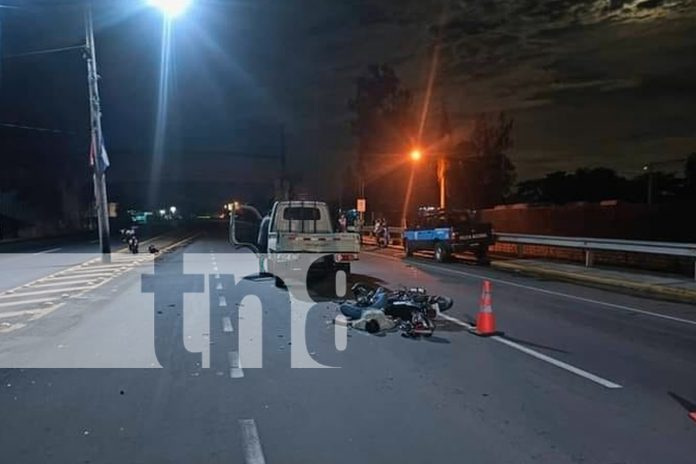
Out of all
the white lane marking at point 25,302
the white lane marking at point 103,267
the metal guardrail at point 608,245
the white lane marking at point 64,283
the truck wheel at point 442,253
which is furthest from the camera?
the truck wheel at point 442,253

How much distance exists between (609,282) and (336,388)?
13.3 meters

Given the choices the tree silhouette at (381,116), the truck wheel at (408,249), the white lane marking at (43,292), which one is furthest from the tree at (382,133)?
the white lane marking at (43,292)

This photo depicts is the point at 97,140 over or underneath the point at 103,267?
over

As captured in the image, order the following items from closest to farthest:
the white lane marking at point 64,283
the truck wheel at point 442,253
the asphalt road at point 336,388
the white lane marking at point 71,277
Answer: the asphalt road at point 336,388
the white lane marking at point 64,283
the white lane marking at point 71,277
the truck wheel at point 442,253

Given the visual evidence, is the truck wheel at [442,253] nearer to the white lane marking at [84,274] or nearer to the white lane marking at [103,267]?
the white lane marking at [103,267]

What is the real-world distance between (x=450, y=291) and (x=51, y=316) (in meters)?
8.52

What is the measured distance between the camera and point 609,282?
61.3 feet

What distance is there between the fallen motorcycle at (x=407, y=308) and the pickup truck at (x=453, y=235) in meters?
15.0

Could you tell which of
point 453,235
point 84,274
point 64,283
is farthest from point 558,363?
point 453,235

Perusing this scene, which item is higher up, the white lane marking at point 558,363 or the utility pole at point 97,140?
the utility pole at point 97,140

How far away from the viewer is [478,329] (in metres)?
10.6

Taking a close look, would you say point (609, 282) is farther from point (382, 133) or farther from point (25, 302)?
point (382, 133)

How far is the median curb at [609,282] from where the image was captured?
16027mm

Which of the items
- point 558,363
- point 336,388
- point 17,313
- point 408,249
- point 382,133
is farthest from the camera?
point 382,133
